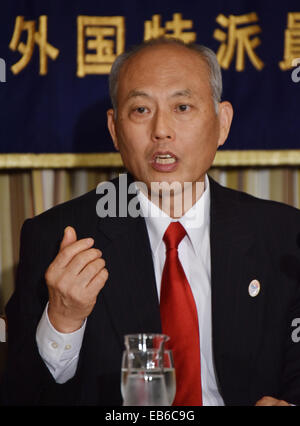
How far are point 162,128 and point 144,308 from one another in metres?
0.41

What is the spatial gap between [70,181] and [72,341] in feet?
3.27

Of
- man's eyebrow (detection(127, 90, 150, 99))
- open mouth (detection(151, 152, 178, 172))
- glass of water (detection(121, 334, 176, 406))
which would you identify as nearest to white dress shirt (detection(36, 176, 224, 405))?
open mouth (detection(151, 152, 178, 172))

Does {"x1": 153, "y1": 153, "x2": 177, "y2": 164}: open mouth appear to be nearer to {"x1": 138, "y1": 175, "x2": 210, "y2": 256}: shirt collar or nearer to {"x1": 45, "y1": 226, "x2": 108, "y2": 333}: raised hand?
{"x1": 138, "y1": 175, "x2": 210, "y2": 256}: shirt collar

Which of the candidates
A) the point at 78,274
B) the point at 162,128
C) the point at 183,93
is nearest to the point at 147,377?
the point at 78,274

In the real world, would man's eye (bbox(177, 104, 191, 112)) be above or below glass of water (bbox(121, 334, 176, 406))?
above

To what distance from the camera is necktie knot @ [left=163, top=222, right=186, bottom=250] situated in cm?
152

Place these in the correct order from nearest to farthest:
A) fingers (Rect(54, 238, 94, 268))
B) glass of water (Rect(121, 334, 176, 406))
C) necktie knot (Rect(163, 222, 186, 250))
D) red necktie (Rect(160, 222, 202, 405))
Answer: glass of water (Rect(121, 334, 176, 406)) < fingers (Rect(54, 238, 94, 268)) < red necktie (Rect(160, 222, 202, 405)) < necktie knot (Rect(163, 222, 186, 250))

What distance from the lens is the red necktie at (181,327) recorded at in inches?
55.4

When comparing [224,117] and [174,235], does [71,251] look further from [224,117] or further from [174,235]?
[224,117]

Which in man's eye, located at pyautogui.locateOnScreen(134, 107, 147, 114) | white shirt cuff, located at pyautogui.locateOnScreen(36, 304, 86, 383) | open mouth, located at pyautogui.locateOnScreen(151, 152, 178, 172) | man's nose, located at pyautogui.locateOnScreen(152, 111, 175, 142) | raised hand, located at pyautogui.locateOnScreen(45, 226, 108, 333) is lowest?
white shirt cuff, located at pyautogui.locateOnScreen(36, 304, 86, 383)

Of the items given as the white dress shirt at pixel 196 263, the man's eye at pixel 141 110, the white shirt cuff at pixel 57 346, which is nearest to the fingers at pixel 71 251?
the white shirt cuff at pixel 57 346

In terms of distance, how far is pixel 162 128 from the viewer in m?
1.51

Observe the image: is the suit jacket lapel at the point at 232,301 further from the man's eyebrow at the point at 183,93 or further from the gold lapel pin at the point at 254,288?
the man's eyebrow at the point at 183,93
